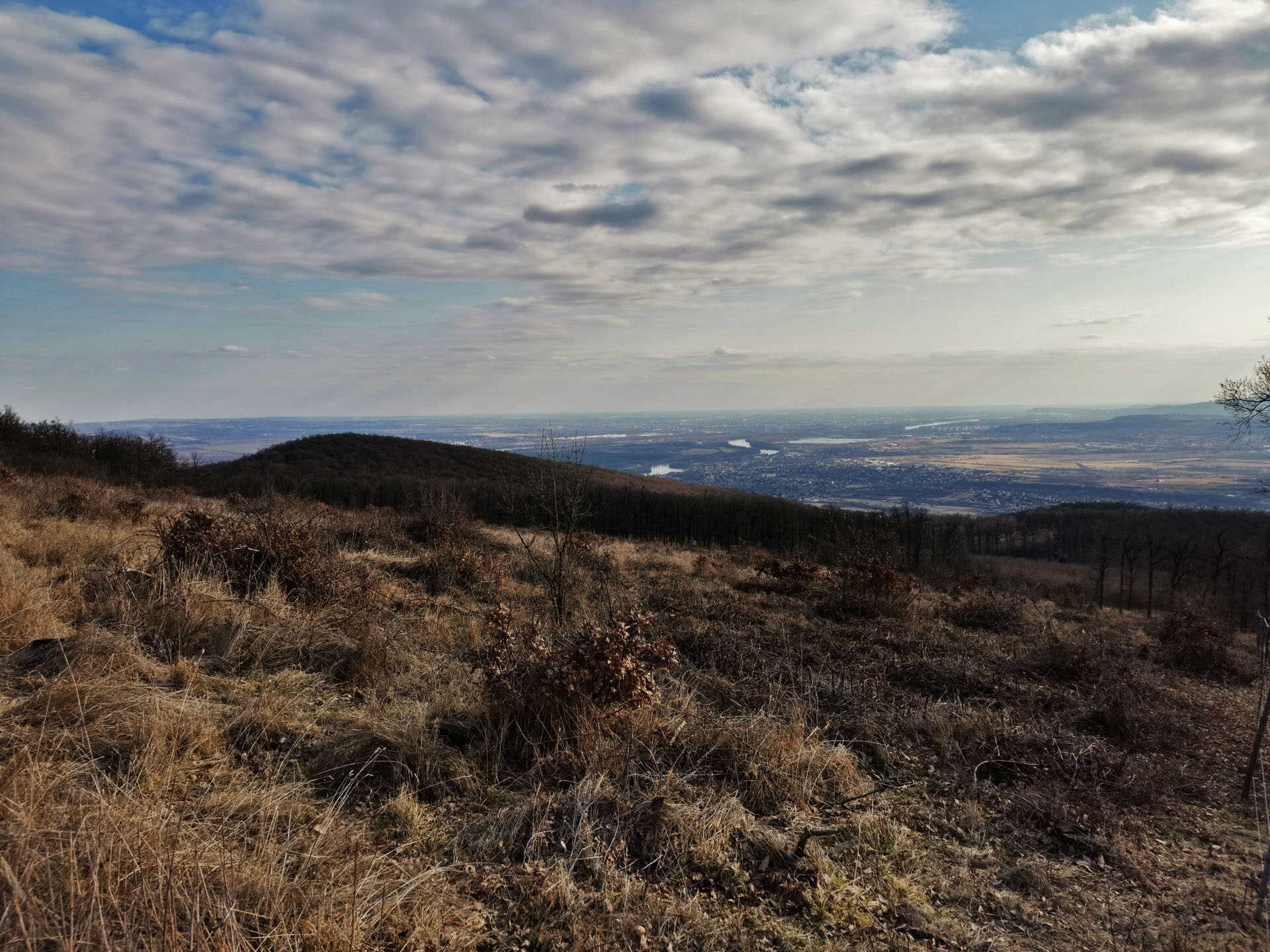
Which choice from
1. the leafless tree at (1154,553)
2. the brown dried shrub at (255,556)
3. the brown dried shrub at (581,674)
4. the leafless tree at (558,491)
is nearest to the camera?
the brown dried shrub at (581,674)

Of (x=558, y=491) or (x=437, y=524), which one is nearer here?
(x=558, y=491)

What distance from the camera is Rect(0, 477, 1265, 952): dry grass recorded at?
2.56m

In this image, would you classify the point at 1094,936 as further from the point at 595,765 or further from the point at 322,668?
the point at 322,668

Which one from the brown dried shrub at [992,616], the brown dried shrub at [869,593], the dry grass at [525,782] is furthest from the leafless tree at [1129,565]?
the dry grass at [525,782]

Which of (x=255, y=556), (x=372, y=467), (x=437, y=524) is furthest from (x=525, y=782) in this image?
(x=372, y=467)

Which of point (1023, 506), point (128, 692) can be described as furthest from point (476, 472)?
point (1023, 506)

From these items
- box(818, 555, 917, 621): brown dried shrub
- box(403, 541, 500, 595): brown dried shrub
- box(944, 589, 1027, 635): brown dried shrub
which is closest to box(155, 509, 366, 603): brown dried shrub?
box(403, 541, 500, 595): brown dried shrub

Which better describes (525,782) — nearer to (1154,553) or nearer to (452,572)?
(452,572)

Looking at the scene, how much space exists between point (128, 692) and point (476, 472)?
72620 millimetres

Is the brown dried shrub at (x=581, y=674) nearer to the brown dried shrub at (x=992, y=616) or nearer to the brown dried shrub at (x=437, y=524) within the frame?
the brown dried shrub at (x=992, y=616)

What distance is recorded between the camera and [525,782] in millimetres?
3908

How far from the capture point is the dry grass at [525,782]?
256 cm

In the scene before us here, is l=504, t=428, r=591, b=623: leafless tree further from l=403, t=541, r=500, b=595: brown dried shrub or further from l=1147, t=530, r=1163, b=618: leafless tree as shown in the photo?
l=1147, t=530, r=1163, b=618: leafless tree

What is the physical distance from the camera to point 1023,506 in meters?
119
